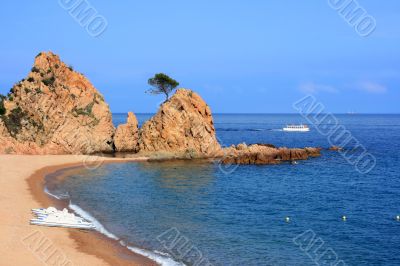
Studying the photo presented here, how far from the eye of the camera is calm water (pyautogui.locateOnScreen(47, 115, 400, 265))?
26344 mm

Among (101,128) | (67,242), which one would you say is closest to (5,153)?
(101,128)

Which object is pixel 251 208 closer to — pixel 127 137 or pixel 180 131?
pixel 180 131

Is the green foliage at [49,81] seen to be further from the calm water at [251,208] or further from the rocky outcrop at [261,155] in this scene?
the rocky outcrop at [261,155]

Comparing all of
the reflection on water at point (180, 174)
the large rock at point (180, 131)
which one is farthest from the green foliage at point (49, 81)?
the reflection on water at point (180, 174)

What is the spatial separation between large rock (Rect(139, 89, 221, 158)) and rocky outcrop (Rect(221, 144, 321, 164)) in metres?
4.25

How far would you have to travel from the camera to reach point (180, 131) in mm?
76750

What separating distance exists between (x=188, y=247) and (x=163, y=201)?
1437cm

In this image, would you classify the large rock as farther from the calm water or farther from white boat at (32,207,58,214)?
white boat at (32,207,58,214)

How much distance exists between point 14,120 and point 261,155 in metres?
40.1

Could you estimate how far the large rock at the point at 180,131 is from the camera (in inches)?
3017

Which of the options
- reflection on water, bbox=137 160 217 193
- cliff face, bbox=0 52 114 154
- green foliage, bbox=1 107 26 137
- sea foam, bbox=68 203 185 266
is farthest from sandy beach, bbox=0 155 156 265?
green foliage, bbox=1 107 26 137

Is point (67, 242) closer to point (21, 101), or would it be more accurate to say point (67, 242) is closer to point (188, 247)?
point (188, 247)

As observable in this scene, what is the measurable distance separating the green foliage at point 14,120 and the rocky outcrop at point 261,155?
1321 inches

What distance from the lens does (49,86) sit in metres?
81.4
